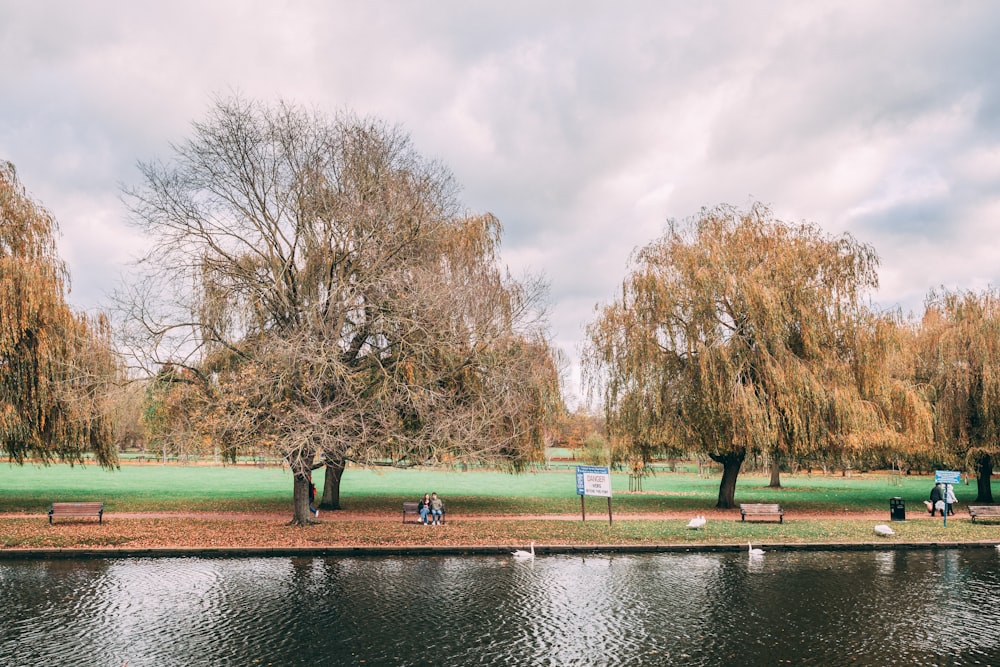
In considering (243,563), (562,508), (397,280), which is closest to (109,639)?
(243,563)

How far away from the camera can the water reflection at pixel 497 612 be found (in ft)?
29.8

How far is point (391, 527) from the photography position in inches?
857

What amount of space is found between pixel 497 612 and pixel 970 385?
3036cm

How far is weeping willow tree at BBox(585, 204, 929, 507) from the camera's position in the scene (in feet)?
88.5

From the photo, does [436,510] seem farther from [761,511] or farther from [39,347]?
[39,347]

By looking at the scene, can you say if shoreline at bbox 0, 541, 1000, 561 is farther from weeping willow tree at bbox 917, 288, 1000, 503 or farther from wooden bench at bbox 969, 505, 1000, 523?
weeping willow tree at bbox 917, 288, 1000, 503

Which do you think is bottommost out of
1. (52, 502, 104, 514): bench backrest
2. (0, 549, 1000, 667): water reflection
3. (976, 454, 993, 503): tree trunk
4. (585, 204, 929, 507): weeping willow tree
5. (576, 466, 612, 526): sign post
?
(976, 454, 993, 503): tree trunk

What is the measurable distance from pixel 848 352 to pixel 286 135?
78.2ft

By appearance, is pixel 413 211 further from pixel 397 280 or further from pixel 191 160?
pixel 191 160

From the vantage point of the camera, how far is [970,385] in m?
32.1

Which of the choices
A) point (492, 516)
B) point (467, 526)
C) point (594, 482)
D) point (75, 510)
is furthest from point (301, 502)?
point (594, 482)

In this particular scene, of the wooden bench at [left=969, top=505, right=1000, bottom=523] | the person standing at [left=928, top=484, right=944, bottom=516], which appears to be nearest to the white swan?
the wooden bench at [left=969, top=505, right=1000, bottom=523]

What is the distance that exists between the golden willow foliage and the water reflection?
10.1 meters

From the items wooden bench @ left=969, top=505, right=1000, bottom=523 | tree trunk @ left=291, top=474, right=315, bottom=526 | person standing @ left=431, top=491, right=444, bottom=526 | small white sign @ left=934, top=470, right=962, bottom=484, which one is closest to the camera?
tree trunk @ left=291, top=474, right=315, bottom=526
